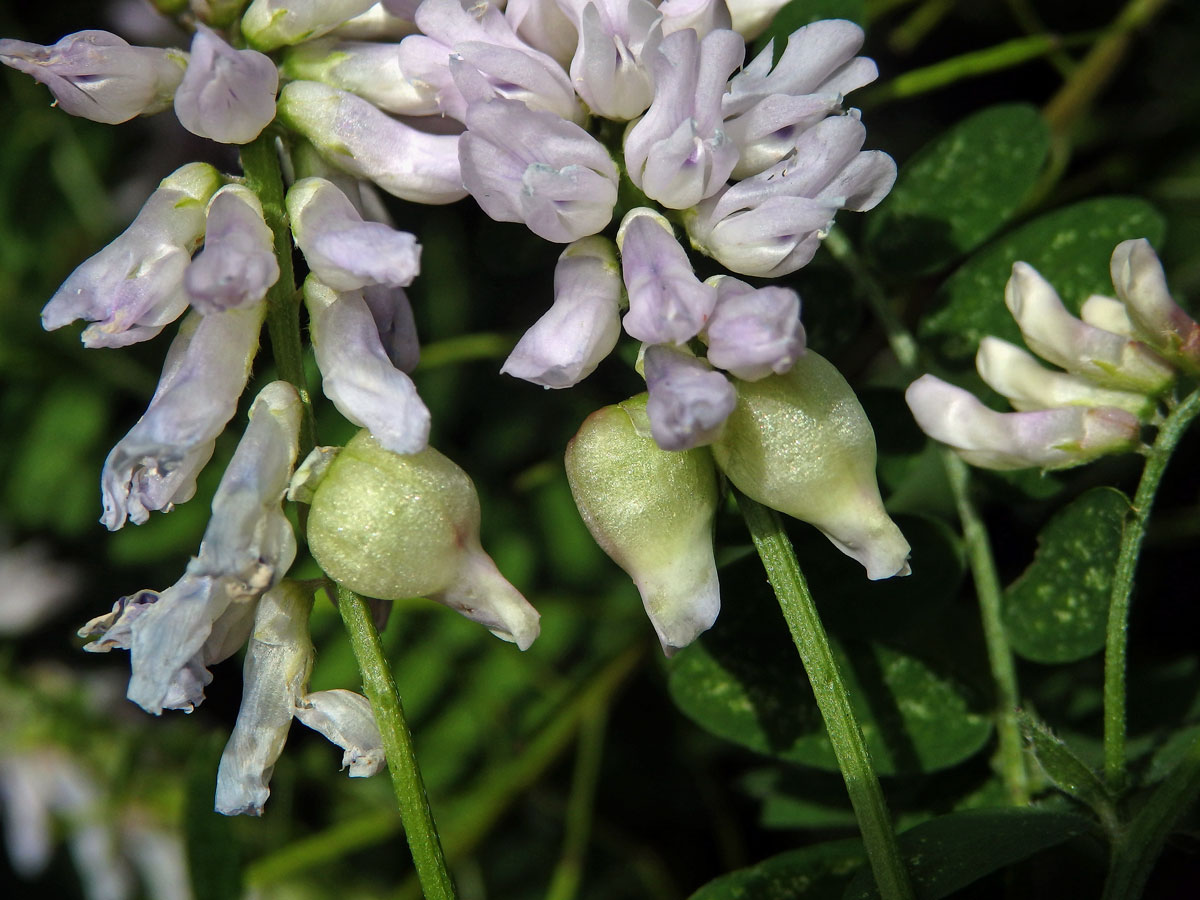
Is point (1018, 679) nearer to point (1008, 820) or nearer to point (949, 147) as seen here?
→ point (1008, 820)

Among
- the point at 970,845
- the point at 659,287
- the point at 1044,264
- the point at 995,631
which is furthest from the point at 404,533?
the point at 1044,264

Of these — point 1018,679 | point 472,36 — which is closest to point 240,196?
point 472,36

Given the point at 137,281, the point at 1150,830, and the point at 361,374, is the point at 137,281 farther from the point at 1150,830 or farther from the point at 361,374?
the point at 1150,830

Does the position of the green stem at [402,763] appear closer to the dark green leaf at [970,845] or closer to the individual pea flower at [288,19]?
the dark green leaf at [970,845]

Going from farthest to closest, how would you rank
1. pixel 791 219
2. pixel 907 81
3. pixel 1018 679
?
pixel 907 81
pixel 1018 679
pixel 791 219

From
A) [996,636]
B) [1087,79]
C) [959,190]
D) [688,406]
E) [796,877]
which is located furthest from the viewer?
[1087,79]
